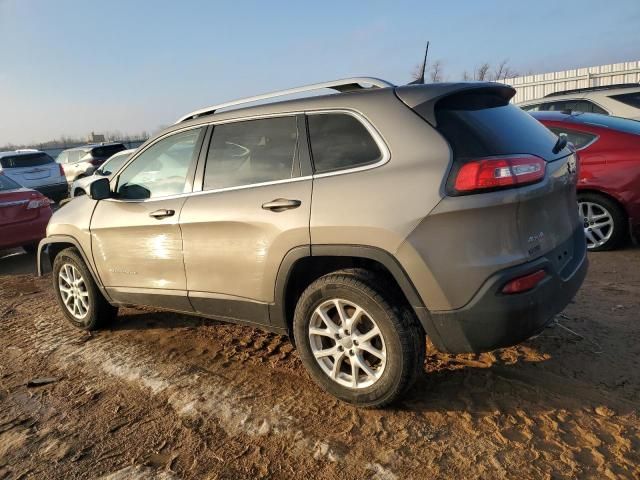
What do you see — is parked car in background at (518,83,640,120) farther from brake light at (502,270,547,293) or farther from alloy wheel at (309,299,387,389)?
alloy wheel at (309,299,387,389)

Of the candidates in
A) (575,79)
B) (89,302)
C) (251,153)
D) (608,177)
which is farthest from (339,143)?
(575,79)

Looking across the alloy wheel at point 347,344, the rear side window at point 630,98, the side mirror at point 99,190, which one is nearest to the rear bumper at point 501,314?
the alloy wheel at point 347,344

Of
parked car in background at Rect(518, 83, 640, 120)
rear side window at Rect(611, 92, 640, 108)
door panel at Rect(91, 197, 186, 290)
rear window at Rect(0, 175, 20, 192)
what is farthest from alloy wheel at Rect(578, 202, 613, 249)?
rear window at Rect(0, 175, 20, 192)

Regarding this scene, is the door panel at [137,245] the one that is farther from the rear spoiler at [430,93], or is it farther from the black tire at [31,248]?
the black tire at [31,248]

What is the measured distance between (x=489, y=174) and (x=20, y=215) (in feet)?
23.5

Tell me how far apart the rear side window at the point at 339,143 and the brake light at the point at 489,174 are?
474 mm

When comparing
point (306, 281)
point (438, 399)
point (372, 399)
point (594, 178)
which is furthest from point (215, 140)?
point (594, 178)

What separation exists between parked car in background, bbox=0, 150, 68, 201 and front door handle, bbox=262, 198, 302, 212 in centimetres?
1329

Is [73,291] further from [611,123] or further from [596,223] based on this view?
[611,123]

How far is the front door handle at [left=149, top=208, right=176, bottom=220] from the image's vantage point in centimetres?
356

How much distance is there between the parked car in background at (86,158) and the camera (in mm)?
17609

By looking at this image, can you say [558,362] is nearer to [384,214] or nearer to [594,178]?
[384,214]

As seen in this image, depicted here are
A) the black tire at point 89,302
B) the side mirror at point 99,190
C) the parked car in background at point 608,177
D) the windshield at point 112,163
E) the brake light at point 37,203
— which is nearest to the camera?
the side mirror at point 99,190

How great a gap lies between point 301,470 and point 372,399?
0.59 metres
